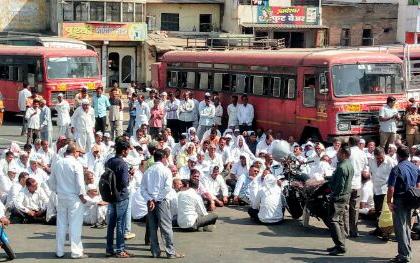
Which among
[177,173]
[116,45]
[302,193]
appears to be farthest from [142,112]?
[116,45]

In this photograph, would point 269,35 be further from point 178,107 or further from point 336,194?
point 336,194

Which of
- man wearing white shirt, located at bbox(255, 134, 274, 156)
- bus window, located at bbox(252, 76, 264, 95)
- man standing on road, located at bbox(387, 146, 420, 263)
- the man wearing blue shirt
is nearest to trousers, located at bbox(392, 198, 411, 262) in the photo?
man standing on road, located at bbox(387, 146, 420, 263)

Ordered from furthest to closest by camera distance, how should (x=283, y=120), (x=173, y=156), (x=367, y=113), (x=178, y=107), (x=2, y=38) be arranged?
(x=2, y=38) < (x=178, y=107) < (x=283, y=120) < (x=367, y=113) < (x=173, y=156)

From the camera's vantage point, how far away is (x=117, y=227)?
11328 mm

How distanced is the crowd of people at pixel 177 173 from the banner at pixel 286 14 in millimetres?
20680

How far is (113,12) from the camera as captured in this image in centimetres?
4038

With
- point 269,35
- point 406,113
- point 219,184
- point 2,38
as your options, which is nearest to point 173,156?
point 219,184

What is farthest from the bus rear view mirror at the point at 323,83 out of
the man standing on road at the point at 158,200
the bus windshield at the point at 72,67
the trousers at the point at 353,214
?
the bus windshield at the point at 72,67

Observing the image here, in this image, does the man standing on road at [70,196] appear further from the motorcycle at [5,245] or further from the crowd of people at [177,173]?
the motorcycle at [5,245]

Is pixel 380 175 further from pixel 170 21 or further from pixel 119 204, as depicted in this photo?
pixel 170 21

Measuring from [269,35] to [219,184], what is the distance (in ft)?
94.0

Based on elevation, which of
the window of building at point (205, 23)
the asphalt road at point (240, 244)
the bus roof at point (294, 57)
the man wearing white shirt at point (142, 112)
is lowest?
the asphalt road at point (240, 244)

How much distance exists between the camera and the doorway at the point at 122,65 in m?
41.3

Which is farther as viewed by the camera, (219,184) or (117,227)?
(219,184)
